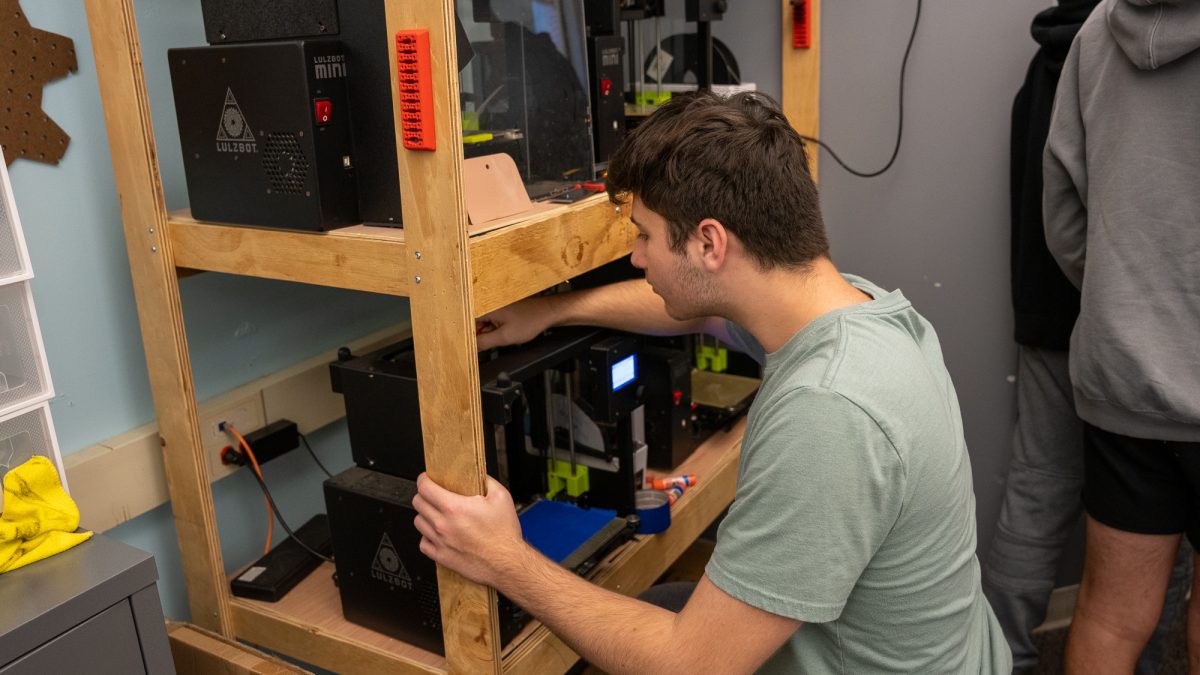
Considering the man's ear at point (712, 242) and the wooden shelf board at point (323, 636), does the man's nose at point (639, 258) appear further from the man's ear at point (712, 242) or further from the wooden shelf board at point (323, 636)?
the wooden shelf board at point (323, 636)

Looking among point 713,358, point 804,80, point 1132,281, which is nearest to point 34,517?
point 713,358

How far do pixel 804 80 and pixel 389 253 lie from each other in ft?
4.77

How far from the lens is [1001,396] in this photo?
7.54 ft

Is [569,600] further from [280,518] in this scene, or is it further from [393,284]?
[280,518]

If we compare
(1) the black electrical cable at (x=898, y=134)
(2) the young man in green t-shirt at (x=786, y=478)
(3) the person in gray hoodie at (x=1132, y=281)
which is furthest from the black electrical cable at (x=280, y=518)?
(1) the black electrical cable at (x=898, y=134)

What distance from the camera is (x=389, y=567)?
1.39 metres

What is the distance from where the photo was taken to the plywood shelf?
113 centimetres

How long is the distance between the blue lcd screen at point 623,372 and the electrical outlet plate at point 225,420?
2.09 feet

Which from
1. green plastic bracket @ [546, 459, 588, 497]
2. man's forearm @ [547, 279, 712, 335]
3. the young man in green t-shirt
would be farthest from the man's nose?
green plastic bracket @ [546, 459, 588, 497]

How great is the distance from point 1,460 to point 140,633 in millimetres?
263

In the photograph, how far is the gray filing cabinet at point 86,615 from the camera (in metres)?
0.97

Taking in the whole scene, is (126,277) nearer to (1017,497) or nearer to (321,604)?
(321,604)

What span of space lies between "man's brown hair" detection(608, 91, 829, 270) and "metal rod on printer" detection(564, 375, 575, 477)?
0.43 m

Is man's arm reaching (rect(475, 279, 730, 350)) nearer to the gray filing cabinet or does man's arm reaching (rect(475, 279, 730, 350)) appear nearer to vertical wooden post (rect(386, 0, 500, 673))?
vertical wooden post (rect(386, 0, 500, 673))
